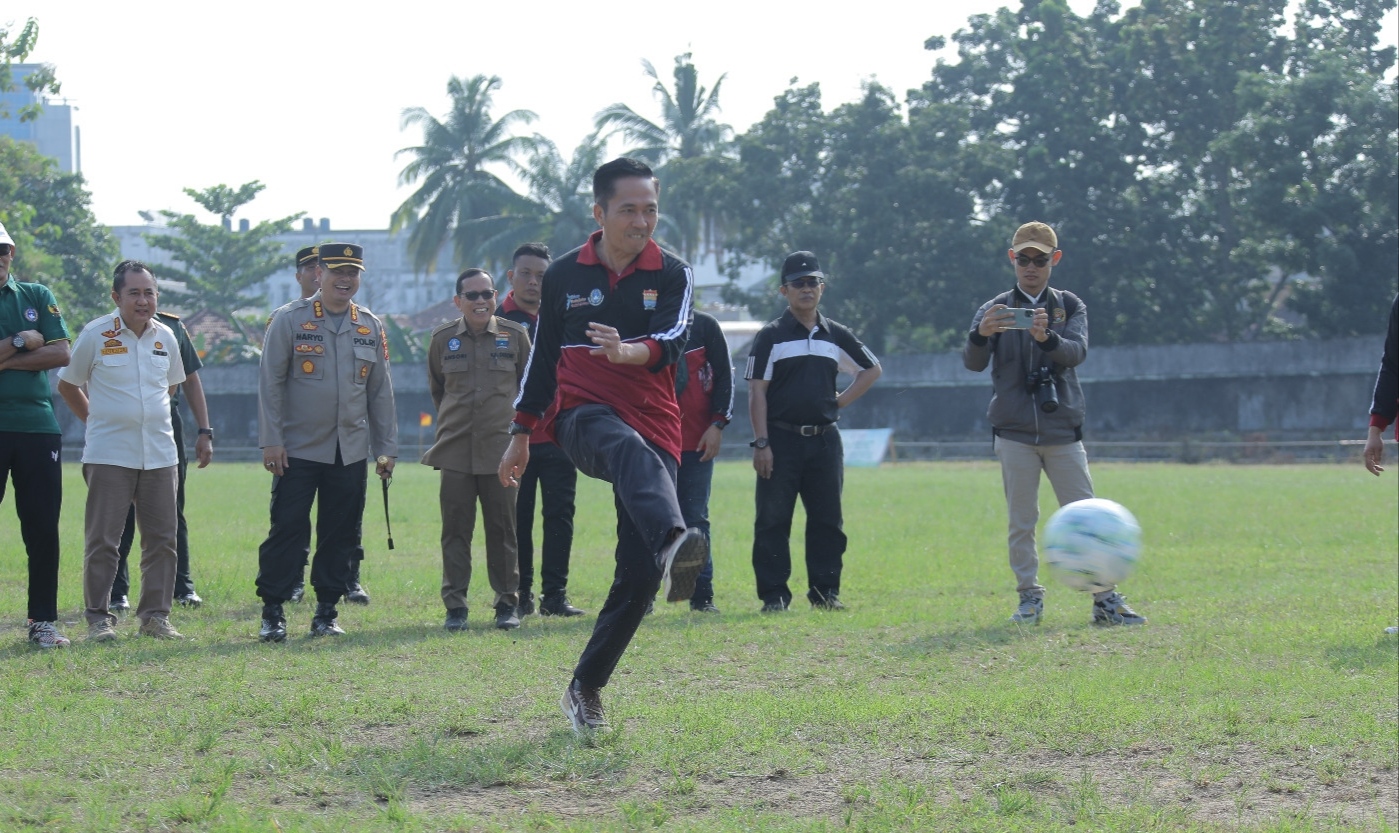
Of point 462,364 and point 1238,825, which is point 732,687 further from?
point 462,364

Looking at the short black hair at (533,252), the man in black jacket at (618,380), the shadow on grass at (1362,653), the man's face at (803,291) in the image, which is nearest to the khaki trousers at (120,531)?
the short black hair at (533,252)

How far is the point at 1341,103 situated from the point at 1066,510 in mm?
34542

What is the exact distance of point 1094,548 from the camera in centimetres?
660

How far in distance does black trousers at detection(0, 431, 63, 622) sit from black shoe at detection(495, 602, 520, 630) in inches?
94.0

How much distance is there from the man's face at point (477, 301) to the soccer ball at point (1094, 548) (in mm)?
3804

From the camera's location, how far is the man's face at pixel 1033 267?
8.51 m

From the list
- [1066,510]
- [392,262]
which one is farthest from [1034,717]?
[392,262]

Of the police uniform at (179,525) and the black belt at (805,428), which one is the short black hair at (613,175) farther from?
the police uniform at (179,525)

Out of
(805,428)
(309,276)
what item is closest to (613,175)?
(805,428)

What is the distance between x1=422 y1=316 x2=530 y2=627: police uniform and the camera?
8.74m

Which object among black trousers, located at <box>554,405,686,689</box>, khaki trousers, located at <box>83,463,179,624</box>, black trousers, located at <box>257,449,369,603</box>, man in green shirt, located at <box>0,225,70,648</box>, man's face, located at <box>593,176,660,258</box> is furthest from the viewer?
black trousers, located at <box>257,449,369,603</box>

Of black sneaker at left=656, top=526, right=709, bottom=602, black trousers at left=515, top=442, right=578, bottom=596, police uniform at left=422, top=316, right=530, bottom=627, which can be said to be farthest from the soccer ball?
black trousers at left=515, top=442, right=578, bottom=596

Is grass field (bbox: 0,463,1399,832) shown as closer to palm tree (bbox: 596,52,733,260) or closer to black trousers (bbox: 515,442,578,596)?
black trousers (bbox: 515,442,578,596)

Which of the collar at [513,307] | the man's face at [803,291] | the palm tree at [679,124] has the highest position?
the palm tree at [679,124]
